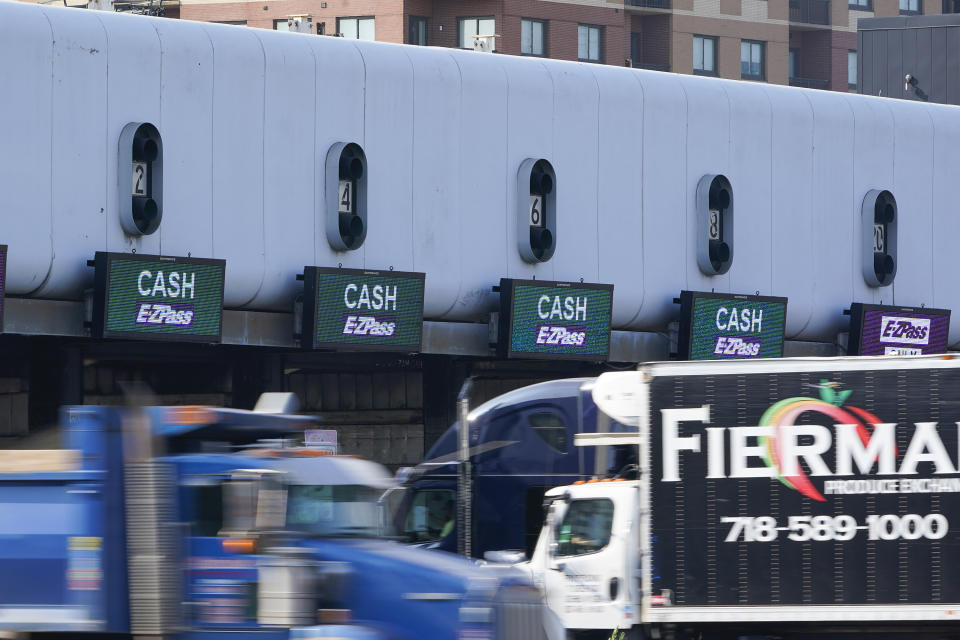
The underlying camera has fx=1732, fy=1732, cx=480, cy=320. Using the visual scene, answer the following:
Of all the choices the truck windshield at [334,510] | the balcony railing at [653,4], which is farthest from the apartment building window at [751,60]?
the truck windshield at [334,510]

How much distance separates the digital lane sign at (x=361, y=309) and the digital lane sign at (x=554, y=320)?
2.54 metres

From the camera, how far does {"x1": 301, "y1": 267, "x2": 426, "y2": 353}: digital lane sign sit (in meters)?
33.8

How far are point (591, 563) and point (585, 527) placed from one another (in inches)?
16.4

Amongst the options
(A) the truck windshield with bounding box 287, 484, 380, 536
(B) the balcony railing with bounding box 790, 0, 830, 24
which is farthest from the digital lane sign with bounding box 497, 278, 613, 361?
(B) the balcony railing with bounding box 790, 0, 830, 24

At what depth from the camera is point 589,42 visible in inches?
2862

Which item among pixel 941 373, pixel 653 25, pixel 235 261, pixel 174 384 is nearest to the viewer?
pixel 941 373

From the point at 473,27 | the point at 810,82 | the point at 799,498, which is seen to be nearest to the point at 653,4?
the point at 473,27

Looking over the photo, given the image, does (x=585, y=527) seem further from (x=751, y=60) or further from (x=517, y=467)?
(x=751, y=60)

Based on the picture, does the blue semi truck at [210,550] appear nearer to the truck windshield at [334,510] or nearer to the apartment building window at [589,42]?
the truck windshield at [334,510]

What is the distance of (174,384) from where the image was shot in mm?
36062

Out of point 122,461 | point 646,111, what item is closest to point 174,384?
point 646,111

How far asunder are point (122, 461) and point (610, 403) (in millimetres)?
6836

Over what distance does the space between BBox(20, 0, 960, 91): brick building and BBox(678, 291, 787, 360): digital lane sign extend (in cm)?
2256

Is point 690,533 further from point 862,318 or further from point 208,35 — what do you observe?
point 862,318
